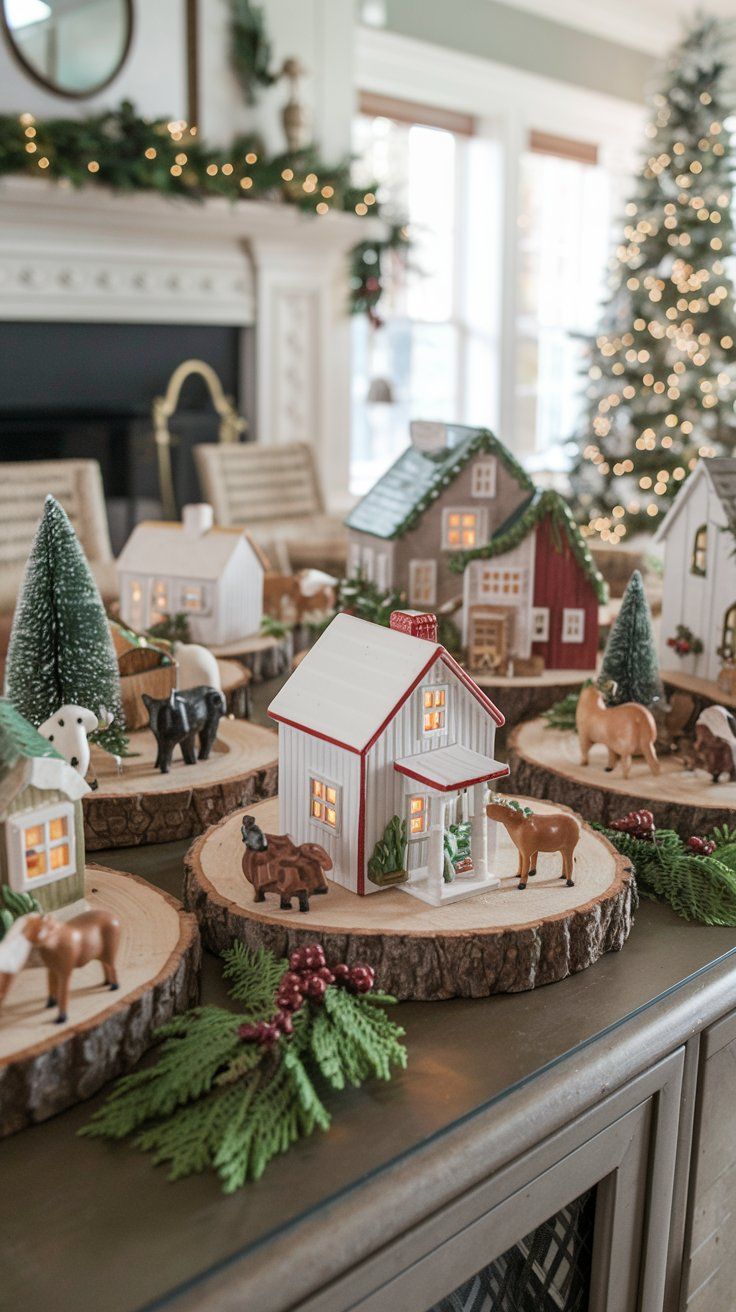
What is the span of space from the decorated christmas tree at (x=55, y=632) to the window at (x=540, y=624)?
5.05ft

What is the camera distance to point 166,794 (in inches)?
113

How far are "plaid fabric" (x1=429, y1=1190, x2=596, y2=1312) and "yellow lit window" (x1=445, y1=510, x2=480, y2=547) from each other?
2.44 meters

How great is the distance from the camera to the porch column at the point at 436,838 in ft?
7.36

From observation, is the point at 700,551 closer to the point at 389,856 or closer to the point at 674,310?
the point at 389,856

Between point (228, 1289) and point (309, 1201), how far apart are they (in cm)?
18

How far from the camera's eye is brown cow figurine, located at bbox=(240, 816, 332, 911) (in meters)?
2.22

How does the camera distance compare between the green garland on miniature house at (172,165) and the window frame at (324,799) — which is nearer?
the window frame at (324,799)

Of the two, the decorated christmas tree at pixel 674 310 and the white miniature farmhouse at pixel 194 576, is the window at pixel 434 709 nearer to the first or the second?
the white miniature farmhouse at pixel 194 576

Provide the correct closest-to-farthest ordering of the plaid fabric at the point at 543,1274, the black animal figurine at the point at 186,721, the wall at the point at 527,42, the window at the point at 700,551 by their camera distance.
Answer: the plaid fabric at the point at 543,1274, the black animal figurine at the point at 186,721, the window at the point at 700,551, the wall at the point at 527,42

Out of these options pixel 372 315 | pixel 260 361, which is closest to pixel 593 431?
pixel 372 315

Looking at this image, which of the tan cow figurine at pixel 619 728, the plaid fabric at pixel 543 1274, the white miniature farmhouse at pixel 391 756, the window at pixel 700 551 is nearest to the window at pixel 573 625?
the window at pixel 700 551

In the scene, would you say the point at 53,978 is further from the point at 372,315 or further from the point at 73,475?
the point at 372,315

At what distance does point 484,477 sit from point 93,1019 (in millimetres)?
2631

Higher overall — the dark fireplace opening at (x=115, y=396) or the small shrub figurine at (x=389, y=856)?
the dark fireplace opening at (x=115, y=396)
